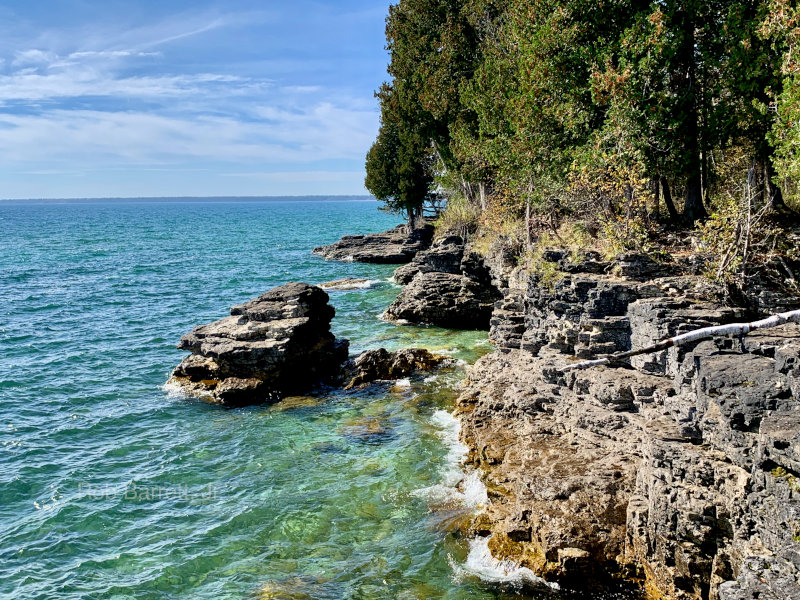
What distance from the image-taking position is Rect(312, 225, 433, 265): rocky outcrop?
67.6m

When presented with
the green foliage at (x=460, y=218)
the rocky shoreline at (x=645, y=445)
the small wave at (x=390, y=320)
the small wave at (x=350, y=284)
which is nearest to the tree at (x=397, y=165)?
the green foliage at (x=460, y=218)

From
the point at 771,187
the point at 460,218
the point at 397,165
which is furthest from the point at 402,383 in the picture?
the point at 397,165

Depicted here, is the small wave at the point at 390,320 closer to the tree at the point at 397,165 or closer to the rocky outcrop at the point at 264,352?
the rocky outcrop at the point at 264,352

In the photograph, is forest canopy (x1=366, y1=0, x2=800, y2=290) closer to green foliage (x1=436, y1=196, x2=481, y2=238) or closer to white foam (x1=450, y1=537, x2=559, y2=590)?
white foam (x1=450, y1=537, x2=559, y2=590)

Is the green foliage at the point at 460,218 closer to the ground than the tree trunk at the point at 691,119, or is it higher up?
closer to the ground

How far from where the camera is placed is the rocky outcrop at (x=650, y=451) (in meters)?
9.94

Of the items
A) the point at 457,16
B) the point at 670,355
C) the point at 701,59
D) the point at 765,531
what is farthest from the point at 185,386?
the point at 457,16

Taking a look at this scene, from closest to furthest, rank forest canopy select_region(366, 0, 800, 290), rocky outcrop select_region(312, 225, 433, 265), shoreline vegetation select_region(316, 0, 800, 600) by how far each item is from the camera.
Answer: shoreline vegetation select_region(316, 0, 800, 600) < forest canopy select_region(366, 0, 800, 290) < rocky outcrop select_region(312, 225, 433, 265)

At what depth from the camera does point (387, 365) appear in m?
25.6

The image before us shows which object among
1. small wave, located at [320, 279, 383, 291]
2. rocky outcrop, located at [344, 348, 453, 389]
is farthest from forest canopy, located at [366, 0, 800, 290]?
small wave, located at [320, 279, 383, 291]

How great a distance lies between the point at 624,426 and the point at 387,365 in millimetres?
12631

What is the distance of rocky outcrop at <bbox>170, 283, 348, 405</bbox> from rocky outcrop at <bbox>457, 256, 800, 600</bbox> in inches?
368

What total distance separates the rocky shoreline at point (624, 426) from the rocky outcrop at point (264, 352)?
10 cm

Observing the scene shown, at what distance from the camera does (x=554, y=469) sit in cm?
1384
